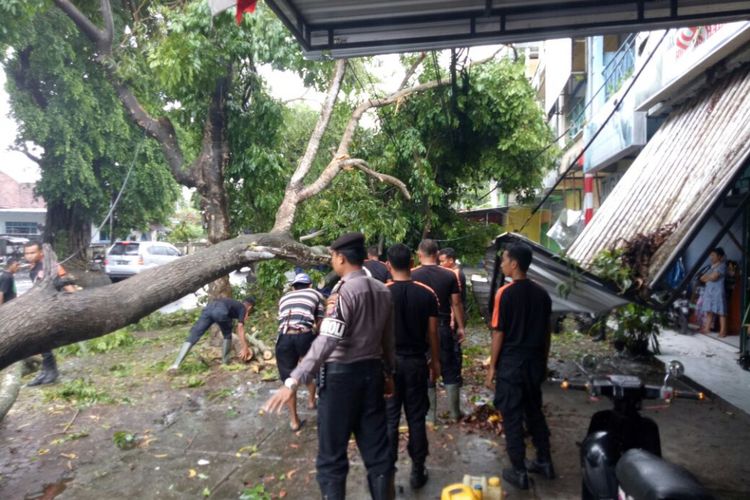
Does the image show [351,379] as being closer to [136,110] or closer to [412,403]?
[412,403]

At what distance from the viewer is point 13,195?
104 ft

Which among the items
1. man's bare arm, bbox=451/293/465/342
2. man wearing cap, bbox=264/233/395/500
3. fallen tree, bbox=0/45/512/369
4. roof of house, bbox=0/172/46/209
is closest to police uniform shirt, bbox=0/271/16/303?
fallen tree, bbox=0/45/512/369

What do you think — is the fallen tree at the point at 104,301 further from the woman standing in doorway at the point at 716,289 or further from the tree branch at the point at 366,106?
the woman standing in doorway at the point at 716,289

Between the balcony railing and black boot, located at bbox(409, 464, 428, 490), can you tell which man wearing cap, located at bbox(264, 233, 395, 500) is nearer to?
black boot, located at bbox(409, 464, 428, 490)

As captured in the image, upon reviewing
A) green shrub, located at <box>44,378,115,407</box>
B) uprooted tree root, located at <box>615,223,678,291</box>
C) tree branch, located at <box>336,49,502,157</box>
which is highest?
tree branch, located at <box>336,49,502,157</box>

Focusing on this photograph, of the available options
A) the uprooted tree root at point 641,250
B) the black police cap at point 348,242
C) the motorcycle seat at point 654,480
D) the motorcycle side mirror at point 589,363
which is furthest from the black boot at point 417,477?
the motorcycle side mirror at point 589,363

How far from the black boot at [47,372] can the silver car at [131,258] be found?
11.7 meters

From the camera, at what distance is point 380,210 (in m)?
9.93

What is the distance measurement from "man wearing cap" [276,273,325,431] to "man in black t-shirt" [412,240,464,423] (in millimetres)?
1105

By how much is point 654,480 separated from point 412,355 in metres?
2.18

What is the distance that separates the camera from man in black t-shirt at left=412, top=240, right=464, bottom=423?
5.31 m

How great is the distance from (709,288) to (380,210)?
5.35 m

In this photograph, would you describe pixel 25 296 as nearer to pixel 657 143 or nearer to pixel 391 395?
pixel 391 395

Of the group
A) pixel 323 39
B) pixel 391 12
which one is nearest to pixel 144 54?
pixel 323 39
